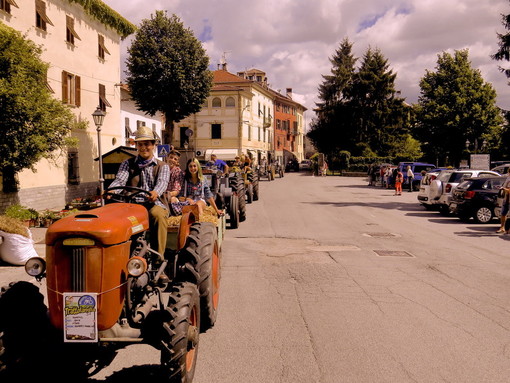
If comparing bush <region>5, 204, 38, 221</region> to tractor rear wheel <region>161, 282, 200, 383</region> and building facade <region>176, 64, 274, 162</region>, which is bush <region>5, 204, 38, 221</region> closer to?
tractor rear wheel <region>161, 282, 200, 383</region>

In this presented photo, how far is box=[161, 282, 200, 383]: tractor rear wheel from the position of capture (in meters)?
3.78

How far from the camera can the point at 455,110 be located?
145 ft

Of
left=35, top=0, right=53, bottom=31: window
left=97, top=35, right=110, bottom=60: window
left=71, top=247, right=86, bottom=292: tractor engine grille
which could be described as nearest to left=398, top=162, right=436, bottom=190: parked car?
left=97, top=35, right=110, bottom=60: window

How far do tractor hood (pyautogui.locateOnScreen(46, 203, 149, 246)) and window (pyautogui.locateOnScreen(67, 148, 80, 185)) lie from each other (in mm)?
20211

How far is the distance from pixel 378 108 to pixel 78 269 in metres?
59.8

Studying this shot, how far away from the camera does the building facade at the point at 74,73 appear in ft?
64.1

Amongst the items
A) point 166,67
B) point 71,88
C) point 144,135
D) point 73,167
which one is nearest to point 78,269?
point 144,135

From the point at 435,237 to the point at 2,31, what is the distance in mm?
13248

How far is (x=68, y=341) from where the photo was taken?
3.65m

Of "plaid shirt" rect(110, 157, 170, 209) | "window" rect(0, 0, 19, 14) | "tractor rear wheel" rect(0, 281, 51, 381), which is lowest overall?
"tractor rear wheel" rect(0, 281, 51, 381)

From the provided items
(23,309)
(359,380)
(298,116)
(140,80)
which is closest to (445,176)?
(359,380)

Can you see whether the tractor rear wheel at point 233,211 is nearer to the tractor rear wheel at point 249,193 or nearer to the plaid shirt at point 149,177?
the tractor rear wheel at point 249,193

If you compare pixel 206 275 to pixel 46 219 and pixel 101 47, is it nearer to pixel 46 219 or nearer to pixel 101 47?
pixel 46 219

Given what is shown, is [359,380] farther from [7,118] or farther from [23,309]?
[7,118]
